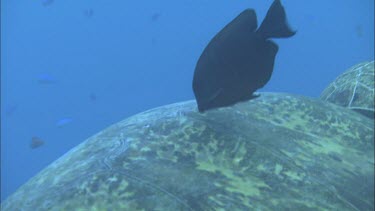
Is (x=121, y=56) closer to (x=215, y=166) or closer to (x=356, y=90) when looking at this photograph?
(x=356, y=90)

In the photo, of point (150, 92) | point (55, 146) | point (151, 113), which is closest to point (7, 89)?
point (55, 146)

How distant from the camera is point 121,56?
69.1 metres

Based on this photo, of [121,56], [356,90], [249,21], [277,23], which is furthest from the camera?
[121,56]

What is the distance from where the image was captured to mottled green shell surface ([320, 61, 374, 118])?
Answer: 4523 millimetres

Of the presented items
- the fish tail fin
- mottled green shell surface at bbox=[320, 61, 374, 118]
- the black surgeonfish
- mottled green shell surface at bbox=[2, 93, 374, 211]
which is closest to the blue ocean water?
mottled green shell surface at bbox=[320, 61, 374, 118]

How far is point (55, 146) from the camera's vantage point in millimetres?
58406

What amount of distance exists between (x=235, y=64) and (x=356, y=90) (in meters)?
2.47

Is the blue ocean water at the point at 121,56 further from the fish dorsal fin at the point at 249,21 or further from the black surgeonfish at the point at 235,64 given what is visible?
the fish dorsal fin at the point at 249,21

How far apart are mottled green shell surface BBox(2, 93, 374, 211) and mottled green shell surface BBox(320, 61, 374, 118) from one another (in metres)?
0.90

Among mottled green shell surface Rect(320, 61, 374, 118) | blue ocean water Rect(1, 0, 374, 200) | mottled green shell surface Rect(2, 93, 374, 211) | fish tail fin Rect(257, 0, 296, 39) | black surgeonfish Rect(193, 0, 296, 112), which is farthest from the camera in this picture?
blue ocean water Rect(1, 0, 374, 200)

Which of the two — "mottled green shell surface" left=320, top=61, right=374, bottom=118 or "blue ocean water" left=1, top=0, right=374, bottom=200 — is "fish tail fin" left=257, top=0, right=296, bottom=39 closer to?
"mottled green shell surface" left=320, top=61, right=374, bottom=118

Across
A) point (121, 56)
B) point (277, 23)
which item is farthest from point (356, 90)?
point (121, 56)

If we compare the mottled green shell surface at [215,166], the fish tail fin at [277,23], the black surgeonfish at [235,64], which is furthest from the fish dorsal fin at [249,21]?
the mottled green shell surface at [215,166]

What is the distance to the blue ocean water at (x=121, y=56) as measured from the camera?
6056 cm
